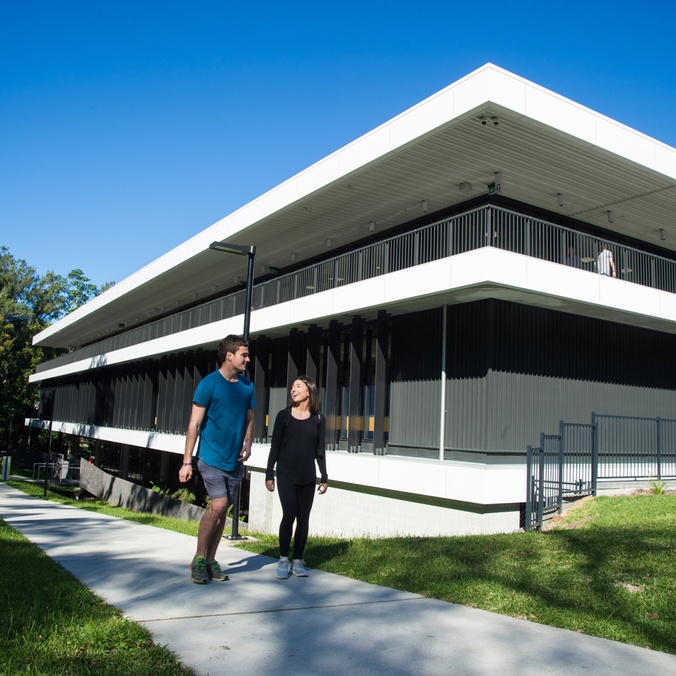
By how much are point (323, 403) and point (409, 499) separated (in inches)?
231

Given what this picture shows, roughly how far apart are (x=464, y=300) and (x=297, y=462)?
33.1ft

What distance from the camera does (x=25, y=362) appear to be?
61.7 metres

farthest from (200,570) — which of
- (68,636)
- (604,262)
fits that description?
(604,262)

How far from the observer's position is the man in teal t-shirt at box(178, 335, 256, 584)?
600 centimetres

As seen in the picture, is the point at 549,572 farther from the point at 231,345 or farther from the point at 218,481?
the point at 231,345

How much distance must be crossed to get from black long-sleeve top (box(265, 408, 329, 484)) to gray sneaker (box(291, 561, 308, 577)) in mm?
755

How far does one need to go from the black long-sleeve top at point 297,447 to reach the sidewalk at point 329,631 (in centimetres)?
94

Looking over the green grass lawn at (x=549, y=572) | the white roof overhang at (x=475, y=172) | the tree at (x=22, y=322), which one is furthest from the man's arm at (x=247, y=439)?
the tree at (x=22, y=322)

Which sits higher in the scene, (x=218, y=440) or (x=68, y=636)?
(x=218, y=440)

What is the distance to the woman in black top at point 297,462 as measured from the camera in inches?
261

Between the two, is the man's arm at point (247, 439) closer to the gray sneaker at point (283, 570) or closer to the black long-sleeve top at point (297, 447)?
the black long-sleeve top at point (297, 447)

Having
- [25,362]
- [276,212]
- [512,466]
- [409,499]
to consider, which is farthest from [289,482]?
[25,362]

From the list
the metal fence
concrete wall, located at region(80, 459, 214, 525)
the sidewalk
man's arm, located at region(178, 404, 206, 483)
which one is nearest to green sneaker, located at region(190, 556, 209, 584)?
the sidewalk

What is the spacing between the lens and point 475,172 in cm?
1705
